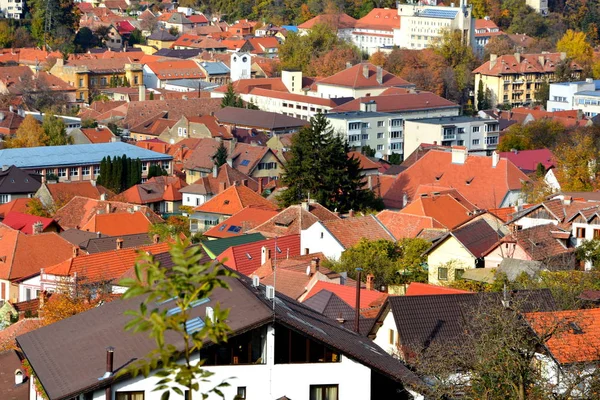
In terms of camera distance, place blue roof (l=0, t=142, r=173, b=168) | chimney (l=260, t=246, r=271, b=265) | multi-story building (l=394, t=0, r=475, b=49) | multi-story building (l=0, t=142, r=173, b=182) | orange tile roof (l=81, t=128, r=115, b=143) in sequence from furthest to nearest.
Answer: multi-story building (l=394, t=0, r=475, b=49), orange tile roof (l=81, t=128, r=115, b=143), blue roof (l=0, t=142, r=173, b=168), multi-story building (l=0, t=142, r=173, b=182), chimney (l=260, t=246, r=271, b=265)

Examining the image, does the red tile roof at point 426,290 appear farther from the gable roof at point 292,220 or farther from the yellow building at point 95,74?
the yellow building at point 95,74

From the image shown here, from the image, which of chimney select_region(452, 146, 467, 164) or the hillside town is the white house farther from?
chimney select_region(452, 146, 467, 164)

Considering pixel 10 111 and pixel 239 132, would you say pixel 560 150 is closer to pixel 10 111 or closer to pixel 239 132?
pixel 239 132

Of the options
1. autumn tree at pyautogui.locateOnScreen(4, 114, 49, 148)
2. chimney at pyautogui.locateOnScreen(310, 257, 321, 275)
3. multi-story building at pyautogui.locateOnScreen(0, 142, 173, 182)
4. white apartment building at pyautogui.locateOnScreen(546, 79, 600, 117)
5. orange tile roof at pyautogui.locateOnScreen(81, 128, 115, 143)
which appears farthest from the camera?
white apartment building at pyautogui.locateOnScreen(546, 79, 600, 117)

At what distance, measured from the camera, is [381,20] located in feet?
331

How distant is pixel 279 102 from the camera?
7525 cm

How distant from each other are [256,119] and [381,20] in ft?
117

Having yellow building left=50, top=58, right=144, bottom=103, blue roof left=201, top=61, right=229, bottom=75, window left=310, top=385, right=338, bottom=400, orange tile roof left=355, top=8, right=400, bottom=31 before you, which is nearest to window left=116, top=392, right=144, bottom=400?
window left=310, top=385, right=338, bottom=400

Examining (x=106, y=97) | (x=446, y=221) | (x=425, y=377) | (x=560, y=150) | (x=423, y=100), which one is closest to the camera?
(x=425, y=377)

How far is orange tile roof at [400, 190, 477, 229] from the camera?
121ft

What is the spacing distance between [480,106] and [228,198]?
39951mm

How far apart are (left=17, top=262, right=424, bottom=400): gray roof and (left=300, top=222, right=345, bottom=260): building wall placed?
15.8m

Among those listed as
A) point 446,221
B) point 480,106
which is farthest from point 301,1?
point 446,221

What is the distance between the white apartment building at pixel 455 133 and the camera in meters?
61.4
